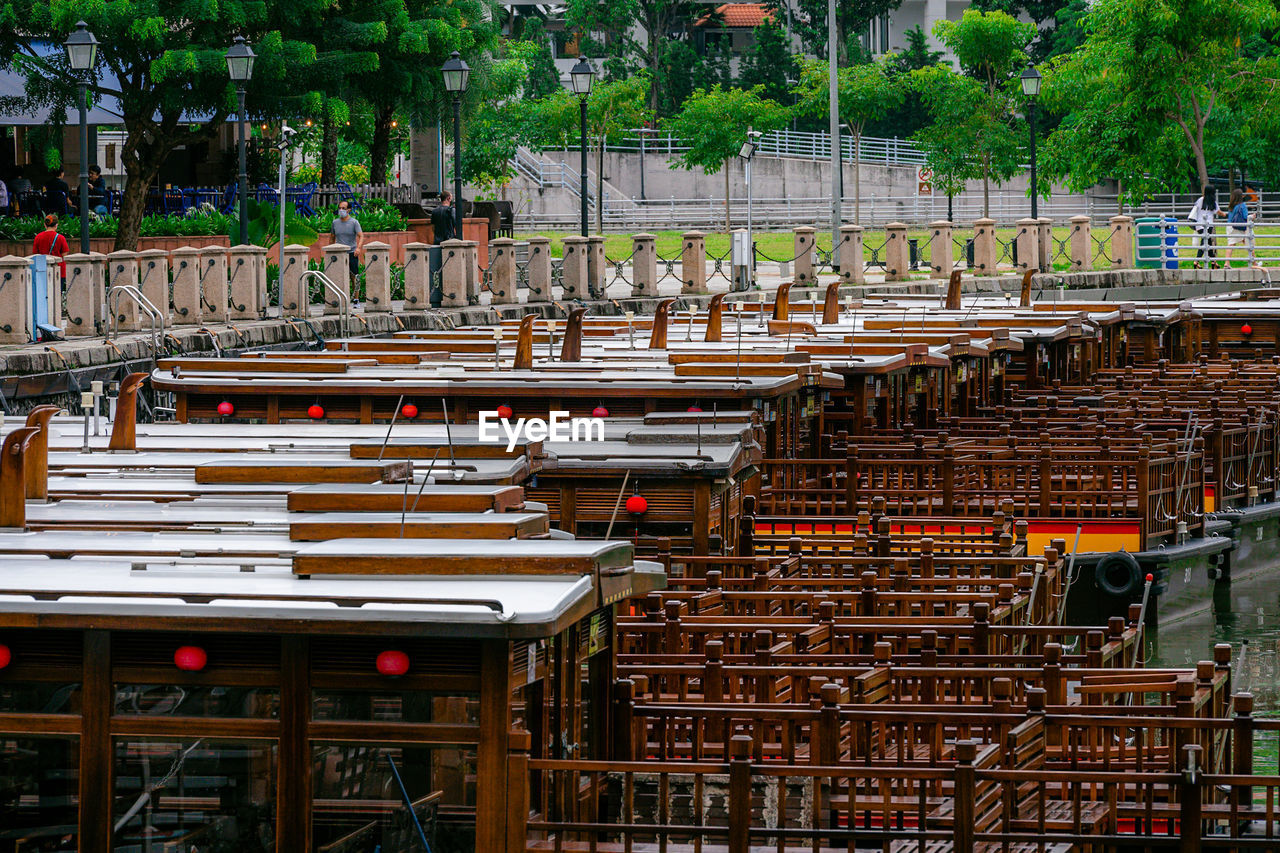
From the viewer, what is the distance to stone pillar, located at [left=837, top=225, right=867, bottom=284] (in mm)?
50250

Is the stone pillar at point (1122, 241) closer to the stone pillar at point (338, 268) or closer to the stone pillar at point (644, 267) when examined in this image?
the stone pillar at point (644, 267)

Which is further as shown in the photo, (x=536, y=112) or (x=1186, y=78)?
(x=536, y=112)

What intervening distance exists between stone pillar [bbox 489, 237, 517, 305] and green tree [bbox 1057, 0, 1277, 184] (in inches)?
878

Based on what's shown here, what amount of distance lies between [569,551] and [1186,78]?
49961 mm

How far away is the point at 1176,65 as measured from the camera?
5528cm

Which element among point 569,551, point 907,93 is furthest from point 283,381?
point 907,93

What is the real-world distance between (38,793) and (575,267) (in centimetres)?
3475

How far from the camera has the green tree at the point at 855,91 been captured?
67.4 meters

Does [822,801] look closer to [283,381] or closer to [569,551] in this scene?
[569,551]

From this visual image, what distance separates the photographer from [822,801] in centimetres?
995

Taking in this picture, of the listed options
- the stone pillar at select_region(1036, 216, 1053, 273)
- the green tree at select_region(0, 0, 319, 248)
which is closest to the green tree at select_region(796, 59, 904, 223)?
the stone pillar at select_region(1036, 216, 1053, 273)

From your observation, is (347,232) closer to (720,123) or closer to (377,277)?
(377,277)

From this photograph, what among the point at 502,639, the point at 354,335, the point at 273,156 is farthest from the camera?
the point at 273,156

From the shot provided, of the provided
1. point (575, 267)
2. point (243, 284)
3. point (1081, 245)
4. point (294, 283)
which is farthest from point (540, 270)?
point (1081, 245)
